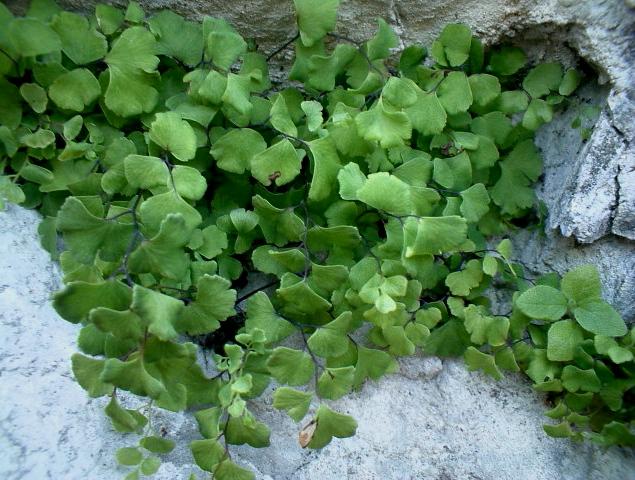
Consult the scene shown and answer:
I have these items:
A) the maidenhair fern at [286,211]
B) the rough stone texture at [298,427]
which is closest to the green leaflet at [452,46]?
the maidenhair fern at [286,211]

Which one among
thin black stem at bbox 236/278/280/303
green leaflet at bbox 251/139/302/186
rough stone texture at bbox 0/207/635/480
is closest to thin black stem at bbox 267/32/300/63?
green leaflet at bbox 251/139/302/186

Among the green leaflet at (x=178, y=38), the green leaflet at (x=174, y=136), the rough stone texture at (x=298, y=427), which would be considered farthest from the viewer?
Result: the green leaflet at (x=178, y=38)

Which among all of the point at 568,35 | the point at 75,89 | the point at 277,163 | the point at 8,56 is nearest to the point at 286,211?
the point at 277,163

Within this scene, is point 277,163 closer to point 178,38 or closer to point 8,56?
point 178,38

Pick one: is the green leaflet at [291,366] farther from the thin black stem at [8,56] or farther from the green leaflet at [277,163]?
the thin black stem at [8,56]

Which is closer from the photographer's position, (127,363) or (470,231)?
(127,363)

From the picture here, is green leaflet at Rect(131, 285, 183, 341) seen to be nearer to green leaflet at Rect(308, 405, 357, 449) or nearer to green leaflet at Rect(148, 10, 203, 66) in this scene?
green leaflet at Rect(308, 405, 357, 449)

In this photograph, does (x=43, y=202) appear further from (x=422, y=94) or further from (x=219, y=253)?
(x=422, y=94)

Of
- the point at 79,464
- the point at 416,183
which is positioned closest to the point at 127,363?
the point at 79,464
